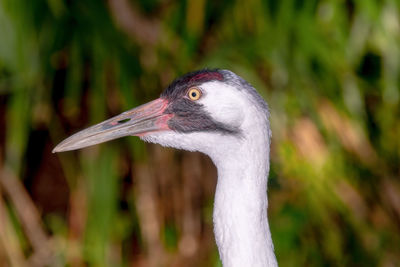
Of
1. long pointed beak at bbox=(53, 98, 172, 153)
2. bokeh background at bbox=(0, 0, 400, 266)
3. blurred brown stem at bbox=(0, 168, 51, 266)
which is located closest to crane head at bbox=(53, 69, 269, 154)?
long pointed beak at bbox=(53, 98, 172, 153)

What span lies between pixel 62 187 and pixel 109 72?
100 cm

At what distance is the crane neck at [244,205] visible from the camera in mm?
1678

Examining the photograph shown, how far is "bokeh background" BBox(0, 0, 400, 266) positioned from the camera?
307cm

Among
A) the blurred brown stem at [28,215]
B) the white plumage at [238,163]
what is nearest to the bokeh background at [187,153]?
the blurred brown stem at [28,215]

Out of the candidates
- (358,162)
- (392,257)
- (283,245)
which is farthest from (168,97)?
(392,257)

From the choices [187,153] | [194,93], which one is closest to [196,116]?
[194,93]

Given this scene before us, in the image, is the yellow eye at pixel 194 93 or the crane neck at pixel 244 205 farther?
the yellow eye at pixel 194 93

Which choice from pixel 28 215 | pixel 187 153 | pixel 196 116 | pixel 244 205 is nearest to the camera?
pixel 244 205

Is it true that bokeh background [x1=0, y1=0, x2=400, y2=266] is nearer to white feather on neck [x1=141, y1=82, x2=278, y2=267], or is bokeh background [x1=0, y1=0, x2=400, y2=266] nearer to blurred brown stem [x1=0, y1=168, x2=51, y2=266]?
blurred brown stem [x1=0, y1=168, x2=51, y2=266]

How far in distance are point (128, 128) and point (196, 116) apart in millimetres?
189

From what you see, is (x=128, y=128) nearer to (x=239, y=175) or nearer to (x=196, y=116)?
(x=196, y=116)

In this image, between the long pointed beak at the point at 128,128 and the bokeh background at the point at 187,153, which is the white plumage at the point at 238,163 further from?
the bokeh background at the point at 187,153

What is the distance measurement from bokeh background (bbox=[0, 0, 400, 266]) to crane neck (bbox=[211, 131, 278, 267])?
1.29 meters

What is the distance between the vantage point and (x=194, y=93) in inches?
70.7
